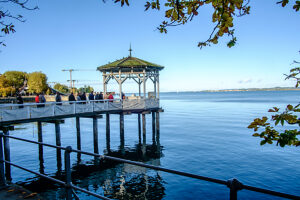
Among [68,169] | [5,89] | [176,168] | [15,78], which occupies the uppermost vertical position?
[15,78]

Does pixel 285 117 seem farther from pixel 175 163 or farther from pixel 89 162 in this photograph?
pixel 89 162

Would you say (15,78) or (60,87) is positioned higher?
(15,78)

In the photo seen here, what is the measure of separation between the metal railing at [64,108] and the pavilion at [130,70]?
4.19ft

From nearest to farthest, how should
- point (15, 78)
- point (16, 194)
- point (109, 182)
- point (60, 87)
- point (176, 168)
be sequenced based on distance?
point (16, 194)
point (109, 182)
point (176, 168)
point (15, 78)
point (60, 87)

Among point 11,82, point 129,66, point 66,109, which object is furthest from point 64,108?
point 11,82

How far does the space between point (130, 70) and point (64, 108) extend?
30.9 feet

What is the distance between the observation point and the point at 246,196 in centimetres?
1184

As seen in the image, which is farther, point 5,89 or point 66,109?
point 5,89

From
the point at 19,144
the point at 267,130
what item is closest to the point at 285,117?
the point at 267,130

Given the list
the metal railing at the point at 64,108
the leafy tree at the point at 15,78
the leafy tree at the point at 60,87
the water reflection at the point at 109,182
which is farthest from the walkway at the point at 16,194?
the leafy tree at the point at 60,87

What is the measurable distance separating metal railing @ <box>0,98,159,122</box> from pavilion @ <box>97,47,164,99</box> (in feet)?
4.19

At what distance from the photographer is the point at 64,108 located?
16.5 m

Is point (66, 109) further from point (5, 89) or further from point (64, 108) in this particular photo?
point (5, 89)

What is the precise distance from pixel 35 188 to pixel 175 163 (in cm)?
934
